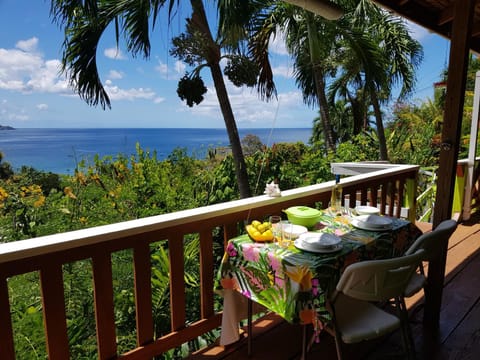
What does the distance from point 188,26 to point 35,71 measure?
14.3m

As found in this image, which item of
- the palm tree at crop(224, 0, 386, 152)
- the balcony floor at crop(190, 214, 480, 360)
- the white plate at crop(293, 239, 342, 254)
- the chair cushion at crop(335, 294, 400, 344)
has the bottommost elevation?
the balcony floor at crop(190, 214, 480, 360)

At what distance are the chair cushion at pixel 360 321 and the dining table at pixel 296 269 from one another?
14 centimetres

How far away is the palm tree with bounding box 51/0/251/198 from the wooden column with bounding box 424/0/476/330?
3146 mm

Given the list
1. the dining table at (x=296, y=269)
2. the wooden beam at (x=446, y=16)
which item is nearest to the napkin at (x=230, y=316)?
the dining table at (x=296, y=269)

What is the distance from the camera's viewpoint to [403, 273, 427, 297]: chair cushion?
187 cm

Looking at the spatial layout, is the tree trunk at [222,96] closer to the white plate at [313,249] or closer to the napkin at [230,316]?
the napkin at [230,316]

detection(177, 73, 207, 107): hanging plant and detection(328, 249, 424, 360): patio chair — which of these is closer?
detection(328, 249, 424, 360): patio chair

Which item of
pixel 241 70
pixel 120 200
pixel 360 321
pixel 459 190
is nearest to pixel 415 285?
pixel 360 321

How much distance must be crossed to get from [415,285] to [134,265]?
1549 mm

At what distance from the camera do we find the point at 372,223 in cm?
194

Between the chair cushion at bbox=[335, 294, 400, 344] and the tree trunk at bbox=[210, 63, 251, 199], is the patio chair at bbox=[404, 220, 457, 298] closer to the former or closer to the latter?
the chair cushion at bbox=[335, 294, 400, 344]

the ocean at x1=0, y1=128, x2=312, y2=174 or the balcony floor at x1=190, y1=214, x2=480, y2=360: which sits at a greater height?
the ocean at x1=0, y1=128, x2=312, y2=174

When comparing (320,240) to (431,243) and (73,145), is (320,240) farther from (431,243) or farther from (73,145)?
(73,145)

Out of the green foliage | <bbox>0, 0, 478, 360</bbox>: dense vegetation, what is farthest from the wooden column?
the green foliage
